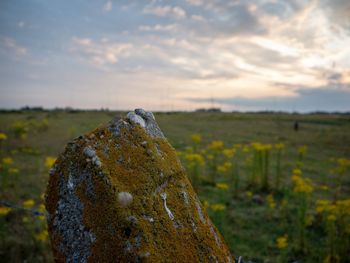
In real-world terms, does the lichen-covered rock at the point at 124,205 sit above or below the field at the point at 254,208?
above

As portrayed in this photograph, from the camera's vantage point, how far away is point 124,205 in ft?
4.63

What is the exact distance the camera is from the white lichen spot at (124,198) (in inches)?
55.7

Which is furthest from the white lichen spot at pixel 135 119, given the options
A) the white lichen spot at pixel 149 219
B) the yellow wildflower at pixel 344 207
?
the yellow wildflower at pixel 344 207

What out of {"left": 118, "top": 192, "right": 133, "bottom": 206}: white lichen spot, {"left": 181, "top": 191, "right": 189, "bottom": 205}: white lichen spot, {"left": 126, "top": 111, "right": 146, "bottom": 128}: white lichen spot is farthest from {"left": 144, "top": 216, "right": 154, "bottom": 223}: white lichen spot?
{"left": 126, "top": 111, "right": 146, "bottom": 128}: white lichen spot

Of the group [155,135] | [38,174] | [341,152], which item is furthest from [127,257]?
[341,152]

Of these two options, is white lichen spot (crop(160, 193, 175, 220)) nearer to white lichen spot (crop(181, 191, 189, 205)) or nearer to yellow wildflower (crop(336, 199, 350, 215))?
white lichen spot (crop(181, 191, 189, 205))

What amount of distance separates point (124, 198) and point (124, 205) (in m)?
0.03

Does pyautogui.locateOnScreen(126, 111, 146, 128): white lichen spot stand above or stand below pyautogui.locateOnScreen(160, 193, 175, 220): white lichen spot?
above

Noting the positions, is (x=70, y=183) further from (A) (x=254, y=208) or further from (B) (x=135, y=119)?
(A) (x=254, y=208)

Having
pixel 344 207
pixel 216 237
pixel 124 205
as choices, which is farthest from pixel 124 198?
pixel 344 207

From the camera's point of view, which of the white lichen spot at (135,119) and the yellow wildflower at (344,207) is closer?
the white lichen spot at (135,119)

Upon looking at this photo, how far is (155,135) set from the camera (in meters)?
1.77

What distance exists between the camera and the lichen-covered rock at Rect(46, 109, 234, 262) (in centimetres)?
138

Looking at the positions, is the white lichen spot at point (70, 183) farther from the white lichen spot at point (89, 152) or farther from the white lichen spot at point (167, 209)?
the white lichen spot at point (167, 209)
